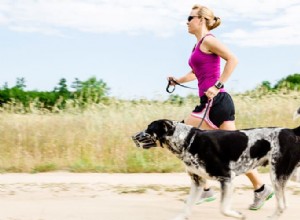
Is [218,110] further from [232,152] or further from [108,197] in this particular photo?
[108,197]

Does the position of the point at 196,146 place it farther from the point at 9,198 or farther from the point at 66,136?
the point at 66,136

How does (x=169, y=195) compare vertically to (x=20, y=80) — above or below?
below

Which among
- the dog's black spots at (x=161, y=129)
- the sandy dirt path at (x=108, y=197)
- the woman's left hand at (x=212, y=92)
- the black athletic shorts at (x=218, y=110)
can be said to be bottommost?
the sandy dirt path at (x=108, y=197)

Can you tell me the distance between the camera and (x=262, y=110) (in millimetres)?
16844

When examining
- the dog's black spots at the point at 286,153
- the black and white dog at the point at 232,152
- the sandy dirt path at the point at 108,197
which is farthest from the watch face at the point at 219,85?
the sandy dirt path at the point at 108,197

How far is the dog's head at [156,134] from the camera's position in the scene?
20.3 ft

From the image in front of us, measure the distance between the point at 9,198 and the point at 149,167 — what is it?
3489 mm

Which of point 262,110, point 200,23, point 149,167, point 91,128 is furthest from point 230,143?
point 262,110

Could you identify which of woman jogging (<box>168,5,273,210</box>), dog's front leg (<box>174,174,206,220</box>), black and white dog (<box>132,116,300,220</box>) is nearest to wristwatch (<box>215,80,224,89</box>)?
woman jogging (<box>168,5,273,210</box>)

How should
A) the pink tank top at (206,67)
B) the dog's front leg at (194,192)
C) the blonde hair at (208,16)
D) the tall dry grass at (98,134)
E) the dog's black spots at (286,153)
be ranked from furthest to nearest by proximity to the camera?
the tall dry grass at (98,134), the blonde hair at (208,16), the pink tank top at (206,67), the dog's front leg at (194,192), the dog's black spots at (286,153)

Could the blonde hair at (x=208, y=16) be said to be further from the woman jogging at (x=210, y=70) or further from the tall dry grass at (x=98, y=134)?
the tall dry grass at (x=98, y=134)

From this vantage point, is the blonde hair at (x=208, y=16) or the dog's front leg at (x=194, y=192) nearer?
the dog's front leg at (x=194, y=192)

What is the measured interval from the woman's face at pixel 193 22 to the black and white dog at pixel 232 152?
1381 mm

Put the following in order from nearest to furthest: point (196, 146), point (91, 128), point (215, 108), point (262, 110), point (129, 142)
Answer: point (196, 146) < point (215, 108) < point (129, 142) < point (91, 128) < point (262, 110)
